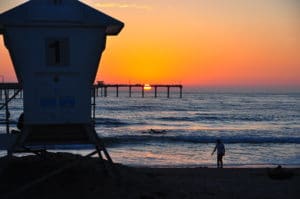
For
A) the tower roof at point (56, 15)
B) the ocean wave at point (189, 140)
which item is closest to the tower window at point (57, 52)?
the tower roof at point (56, 15)

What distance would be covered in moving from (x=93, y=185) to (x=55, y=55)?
8.93ft

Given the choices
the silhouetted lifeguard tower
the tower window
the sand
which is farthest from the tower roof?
the sand

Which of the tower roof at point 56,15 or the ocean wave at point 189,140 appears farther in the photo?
the ocean wave at point 189,140

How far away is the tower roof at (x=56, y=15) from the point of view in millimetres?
8773

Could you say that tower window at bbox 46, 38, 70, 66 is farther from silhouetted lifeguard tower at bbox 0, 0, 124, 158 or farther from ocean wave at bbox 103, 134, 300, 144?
ocean wave at bbox 103, 134, 300, 144

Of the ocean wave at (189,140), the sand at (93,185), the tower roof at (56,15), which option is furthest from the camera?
the ocean wave at (189,140)

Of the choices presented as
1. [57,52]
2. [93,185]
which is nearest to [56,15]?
[57,52]

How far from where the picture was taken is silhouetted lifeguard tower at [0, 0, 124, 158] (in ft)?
28.9

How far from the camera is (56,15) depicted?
895 centimetres

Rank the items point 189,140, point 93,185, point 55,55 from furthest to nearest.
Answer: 1. point 189,140
2. point 93,185
3. point 55,55

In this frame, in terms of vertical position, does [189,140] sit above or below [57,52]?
below

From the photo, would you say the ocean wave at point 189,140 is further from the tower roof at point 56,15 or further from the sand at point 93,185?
the tower roof at point 56,15

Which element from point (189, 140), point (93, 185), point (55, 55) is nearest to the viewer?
point (55, 55)

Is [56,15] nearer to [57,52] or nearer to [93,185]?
[57,52]
